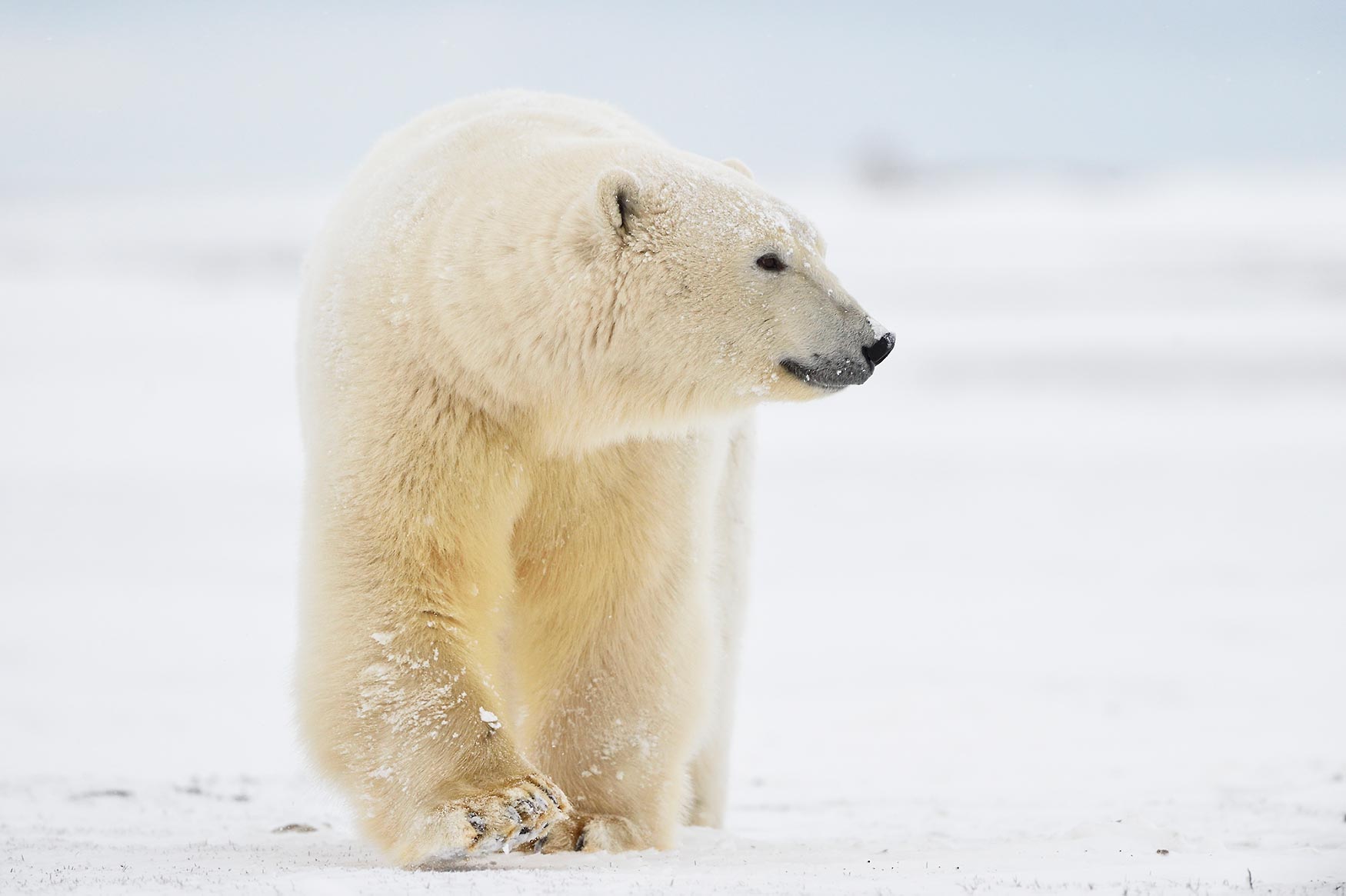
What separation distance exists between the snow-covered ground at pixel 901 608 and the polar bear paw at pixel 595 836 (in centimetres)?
23

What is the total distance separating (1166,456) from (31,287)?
2240cm

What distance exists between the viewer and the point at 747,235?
358cm

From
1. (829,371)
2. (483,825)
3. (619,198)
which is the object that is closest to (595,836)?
(483,825)

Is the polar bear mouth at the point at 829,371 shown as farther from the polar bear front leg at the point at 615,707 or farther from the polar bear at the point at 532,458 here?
the polar bear front leg at the point at 615,707

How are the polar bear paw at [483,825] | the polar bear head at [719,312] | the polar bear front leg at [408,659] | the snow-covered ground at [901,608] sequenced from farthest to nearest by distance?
the snow-covered ground at [901,608]
the polar bear head at [719,312]
the polar bear front leg at [408,659]
the polar bear paw at [483,825]

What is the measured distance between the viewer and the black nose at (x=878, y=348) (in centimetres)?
353

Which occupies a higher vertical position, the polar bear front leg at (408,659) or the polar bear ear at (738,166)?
the polar bear ear at (738,166)

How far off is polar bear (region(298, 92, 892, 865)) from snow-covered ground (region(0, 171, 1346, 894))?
291 millimetres

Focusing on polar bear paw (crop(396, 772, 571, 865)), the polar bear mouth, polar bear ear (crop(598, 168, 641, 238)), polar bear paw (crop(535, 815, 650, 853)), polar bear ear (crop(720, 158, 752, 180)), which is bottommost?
polar bear paw (crop(535, 815, 650, 853))

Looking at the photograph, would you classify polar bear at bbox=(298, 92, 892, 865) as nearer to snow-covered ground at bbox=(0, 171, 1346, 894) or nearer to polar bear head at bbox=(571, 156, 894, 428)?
polar bear head at bbox=(571, 156, 894, 428)

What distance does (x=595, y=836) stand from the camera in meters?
3.66

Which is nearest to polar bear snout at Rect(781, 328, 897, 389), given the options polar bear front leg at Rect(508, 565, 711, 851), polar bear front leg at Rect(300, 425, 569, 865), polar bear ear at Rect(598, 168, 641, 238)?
polar bear ear at Rect(598, 168, 641, 238)

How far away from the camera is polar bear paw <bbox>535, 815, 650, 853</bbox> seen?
3.62 m

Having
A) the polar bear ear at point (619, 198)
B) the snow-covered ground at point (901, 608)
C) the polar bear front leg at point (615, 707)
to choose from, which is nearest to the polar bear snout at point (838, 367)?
the polar bear ear at point (619, 198)
